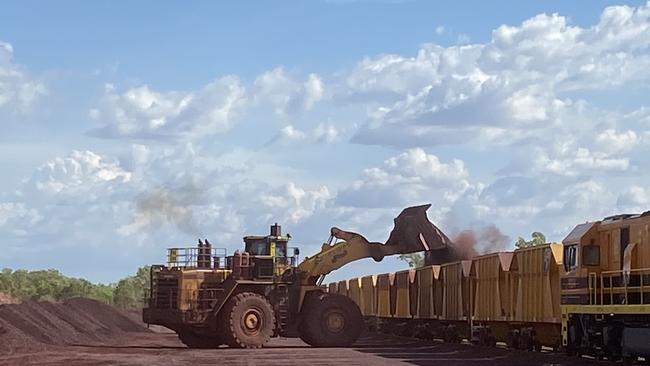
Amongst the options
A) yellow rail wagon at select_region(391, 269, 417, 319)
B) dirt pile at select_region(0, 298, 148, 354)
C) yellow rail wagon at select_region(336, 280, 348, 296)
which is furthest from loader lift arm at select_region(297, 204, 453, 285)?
yellow rail wagon at select_region(336, 280, 348, 296)

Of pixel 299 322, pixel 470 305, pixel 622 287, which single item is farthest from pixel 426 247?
pixel 622 287

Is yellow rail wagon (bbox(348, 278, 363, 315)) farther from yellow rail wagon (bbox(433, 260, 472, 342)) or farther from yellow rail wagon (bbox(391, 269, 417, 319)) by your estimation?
yellow rail wagon (bbox(433, 260, 472, 342))

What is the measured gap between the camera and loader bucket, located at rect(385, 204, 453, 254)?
41.1m

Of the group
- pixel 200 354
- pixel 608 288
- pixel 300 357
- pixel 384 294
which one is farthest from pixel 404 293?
pixel 608 288

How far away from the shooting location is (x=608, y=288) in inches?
1111

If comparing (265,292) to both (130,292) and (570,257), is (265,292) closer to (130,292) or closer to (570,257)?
(570,257)

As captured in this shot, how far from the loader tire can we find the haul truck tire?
1688 millimetres

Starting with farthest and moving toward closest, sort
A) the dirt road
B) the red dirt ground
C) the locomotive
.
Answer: the red dirt ground, the dirt road, the locomotive

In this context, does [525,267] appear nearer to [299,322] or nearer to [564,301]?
[564,301]

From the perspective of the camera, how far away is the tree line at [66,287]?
4764 inches

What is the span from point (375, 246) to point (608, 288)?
47.5 feet

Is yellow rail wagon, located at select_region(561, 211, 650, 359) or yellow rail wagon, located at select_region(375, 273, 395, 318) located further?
yellow rail wagon, located at select_region(375, 273, 395, 318)

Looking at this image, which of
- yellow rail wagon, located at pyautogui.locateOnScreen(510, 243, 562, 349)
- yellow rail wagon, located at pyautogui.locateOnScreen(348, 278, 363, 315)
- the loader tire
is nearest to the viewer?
yellow rail wagon, located at pyautogui.locateOnScreen(510, 243, 562, 349)

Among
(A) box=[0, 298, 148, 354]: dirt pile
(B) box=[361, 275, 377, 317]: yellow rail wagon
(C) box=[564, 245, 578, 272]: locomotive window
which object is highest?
(C) box=[564, 245, 578, 272]: locomotive window
